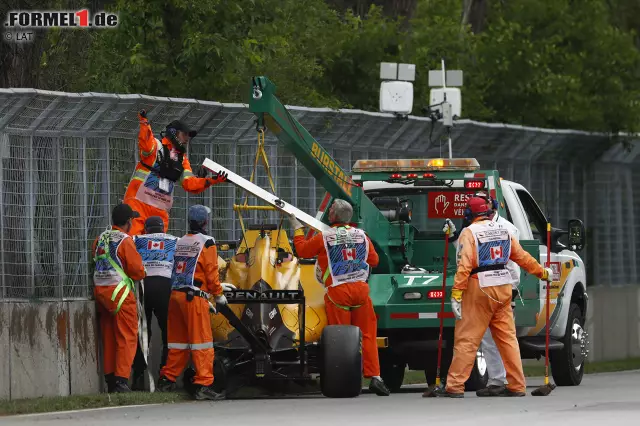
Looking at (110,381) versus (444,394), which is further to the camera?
(110,381)

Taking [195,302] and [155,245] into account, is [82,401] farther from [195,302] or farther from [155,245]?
[155,245]

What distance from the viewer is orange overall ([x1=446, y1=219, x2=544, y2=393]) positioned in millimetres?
16750

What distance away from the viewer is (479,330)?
1677cm

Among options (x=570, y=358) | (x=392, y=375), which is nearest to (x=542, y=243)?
(x=570, y=358)

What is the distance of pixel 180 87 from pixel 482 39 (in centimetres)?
1030

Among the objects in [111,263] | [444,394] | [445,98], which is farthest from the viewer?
[445,98]

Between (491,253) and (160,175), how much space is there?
3.22 m

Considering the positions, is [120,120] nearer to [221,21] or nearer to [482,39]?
[221,21]

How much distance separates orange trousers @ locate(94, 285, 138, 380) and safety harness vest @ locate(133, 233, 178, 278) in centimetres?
51

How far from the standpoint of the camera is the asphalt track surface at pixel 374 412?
14008mm

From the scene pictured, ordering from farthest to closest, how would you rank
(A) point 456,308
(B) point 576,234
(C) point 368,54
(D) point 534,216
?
(C) point 368,54 < (D) point 534,216 < (B) point 576,234 < (A) point 456,308

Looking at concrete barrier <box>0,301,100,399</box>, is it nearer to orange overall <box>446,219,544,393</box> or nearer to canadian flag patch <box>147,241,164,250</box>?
canadian flag patch <box>147,241,164,250</box>

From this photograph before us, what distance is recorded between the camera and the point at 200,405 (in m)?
16.0

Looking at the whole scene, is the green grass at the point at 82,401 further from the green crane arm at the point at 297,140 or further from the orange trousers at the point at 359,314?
the green crane arm at the point at 297,140
